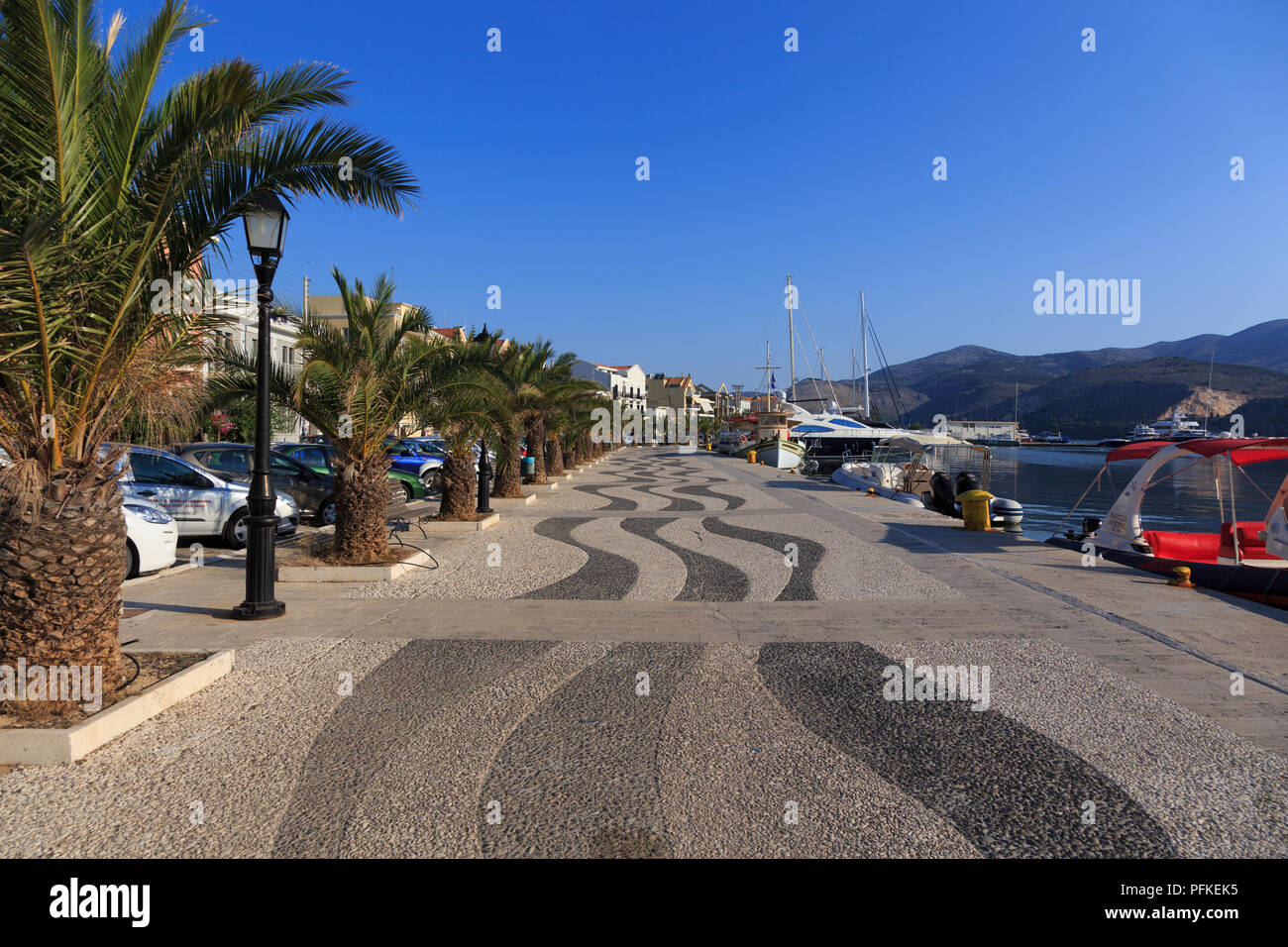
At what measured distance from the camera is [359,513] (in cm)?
970

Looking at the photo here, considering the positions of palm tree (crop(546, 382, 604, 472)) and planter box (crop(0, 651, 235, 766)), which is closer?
planter box (crop(0, 651, 235, 766))

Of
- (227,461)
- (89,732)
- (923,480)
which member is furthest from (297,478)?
(923,480)

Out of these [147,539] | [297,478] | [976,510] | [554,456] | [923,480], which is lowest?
[923,480]

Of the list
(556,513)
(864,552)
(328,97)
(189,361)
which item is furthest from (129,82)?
(556,513)

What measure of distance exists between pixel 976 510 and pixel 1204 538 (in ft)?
11.6

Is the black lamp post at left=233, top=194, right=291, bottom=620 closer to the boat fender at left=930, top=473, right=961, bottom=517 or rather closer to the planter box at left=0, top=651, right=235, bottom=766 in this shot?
the planter box at left=0, top=651, right=235, bottom=766

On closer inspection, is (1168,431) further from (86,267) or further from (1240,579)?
(86,267)

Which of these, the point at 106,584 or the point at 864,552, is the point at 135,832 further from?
the point at 864,552

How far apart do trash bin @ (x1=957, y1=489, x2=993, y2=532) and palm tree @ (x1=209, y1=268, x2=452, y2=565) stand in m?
10.2

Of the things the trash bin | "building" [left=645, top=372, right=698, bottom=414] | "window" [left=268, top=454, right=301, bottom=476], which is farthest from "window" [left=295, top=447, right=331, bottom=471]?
"building" [left=645, top=372, right=698, bottom=414]

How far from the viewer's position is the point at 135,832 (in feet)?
11.5

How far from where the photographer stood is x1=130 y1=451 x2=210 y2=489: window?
11.2 metres

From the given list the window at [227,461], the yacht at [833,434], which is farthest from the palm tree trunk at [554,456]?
the yacht at [833,434]

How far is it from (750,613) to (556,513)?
1009 centimetres
